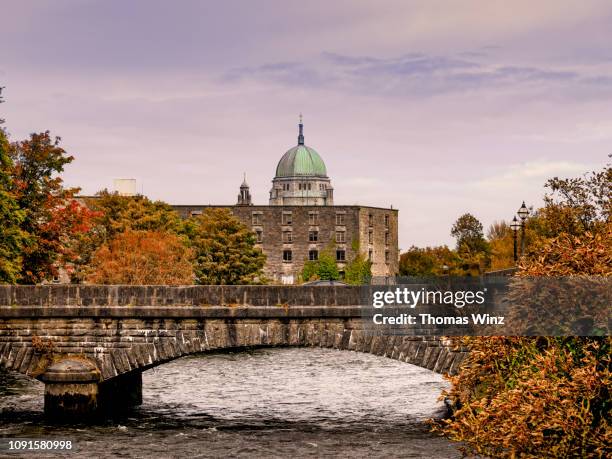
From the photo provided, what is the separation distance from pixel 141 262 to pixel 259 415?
32.9 m

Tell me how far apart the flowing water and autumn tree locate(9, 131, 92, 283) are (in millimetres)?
7098

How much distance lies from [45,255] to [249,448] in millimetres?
25617

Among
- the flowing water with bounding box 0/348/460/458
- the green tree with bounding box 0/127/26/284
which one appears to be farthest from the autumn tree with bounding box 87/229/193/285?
the green tree with bounding box 0/127/26/284

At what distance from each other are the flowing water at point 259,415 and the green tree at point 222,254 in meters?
36.6

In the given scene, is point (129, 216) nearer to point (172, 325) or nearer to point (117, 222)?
point (117, 222)

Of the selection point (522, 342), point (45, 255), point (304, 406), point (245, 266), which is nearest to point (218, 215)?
point (245, 266)

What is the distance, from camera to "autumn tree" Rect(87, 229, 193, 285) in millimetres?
60594

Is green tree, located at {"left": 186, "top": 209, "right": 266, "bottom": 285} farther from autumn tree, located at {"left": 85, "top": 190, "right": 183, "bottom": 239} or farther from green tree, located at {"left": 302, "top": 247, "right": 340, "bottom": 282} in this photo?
green tree, located at {"left": 302, "top": 247, "right": 340, "bottom": 282}

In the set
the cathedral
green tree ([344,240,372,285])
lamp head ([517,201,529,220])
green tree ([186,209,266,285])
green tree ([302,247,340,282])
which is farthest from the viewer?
the cathedral

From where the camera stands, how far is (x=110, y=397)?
29.1 metres

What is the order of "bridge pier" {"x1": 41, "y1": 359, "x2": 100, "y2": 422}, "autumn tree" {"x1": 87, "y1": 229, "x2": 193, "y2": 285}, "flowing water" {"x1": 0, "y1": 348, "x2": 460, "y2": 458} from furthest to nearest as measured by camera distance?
"autumn tree" {"x1": 87, "y1": 229, "x2": 193, "y2": 285} → "bridge pier" {"x1": 41, "y1": 359, "x2": 100, "y2": 422} → "flowing water" {"x1": 0, "y1": 348, "x2": 460, "y2": 458}

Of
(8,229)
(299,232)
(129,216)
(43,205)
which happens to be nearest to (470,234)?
(299,232)

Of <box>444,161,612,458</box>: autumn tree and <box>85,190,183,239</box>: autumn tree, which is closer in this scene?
<box>444,161,612,458</box>: autumn tree

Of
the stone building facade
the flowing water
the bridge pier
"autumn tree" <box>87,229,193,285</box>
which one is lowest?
the flowing water
